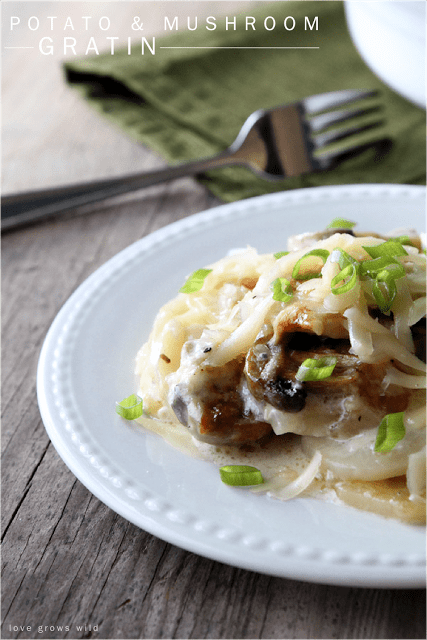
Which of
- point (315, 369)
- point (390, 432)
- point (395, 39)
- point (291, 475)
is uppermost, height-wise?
point (395, 39)

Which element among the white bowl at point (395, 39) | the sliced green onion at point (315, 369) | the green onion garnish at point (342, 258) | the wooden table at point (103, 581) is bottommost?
the wooden table at point (103, 581)

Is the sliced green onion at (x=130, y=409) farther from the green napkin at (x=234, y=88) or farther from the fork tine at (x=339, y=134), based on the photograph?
the fork tine at (x=339, y=134)

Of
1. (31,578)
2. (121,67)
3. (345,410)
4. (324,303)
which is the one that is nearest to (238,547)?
(345,410)

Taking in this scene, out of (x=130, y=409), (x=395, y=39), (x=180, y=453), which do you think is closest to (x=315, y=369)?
(x=180, y=453)

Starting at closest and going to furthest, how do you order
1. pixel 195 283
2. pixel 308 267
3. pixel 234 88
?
pixel 308 267 < pixel 195 283 < pixel 234 88

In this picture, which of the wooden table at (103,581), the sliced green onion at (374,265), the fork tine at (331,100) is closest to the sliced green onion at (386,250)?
the sliced green onion at (374,265)

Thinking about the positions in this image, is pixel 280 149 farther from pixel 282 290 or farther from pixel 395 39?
pixel 282 290

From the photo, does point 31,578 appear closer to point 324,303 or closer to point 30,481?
point 30,481
